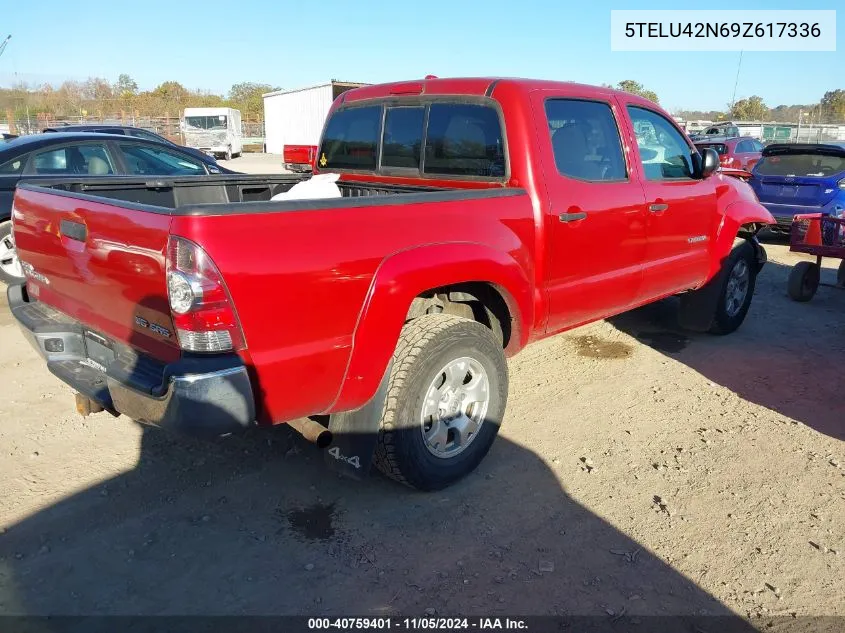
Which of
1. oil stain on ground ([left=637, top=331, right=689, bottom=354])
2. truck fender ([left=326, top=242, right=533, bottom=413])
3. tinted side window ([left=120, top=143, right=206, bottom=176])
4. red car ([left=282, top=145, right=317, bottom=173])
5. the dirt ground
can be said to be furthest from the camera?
red car ([left=282, top=145, right=317, bottom=173])

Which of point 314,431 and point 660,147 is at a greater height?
point 660,147

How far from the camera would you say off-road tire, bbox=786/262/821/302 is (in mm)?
7062

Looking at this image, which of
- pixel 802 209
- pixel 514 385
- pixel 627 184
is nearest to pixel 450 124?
pixel 627 184

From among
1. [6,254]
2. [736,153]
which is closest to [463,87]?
[6,254]

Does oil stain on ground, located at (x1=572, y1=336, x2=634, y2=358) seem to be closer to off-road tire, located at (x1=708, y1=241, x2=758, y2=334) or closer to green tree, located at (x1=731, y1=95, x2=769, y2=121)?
off-road tire, located at (x1=708, y1=241, x2=758, y2=334)

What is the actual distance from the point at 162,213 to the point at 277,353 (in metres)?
0.67

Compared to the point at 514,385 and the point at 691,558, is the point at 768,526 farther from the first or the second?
the point at 514,385

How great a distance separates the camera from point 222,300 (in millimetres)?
2371

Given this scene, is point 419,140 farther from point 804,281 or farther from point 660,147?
point 804,281

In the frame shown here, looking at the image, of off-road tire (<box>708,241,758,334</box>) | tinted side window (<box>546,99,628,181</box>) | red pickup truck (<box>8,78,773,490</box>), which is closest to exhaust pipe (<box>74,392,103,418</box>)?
red pickup truck (<box>8,78,773,490</box>)

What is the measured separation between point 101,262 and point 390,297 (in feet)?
4.02

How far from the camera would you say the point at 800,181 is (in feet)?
33.5

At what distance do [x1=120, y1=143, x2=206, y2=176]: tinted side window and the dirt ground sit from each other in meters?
3.47

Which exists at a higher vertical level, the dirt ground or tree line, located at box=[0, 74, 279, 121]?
tree line, located at box=[0, 74, 279, 121]
